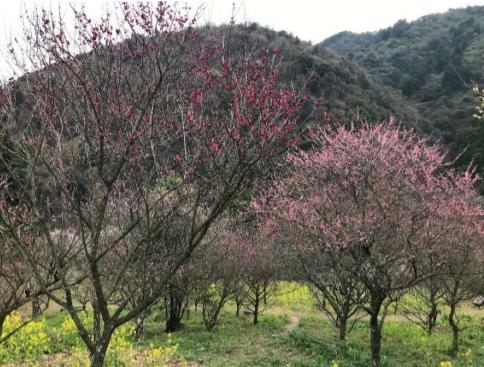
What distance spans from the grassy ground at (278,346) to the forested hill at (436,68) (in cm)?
3123

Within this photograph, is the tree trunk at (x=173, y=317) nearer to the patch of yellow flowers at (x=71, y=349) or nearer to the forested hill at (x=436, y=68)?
the patch of yellow flowers at (x=71, y=349)

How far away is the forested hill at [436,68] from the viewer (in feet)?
208

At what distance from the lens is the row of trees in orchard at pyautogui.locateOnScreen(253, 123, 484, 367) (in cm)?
1118

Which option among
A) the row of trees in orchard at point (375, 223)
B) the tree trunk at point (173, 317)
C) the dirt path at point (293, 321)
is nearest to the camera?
the row of trees in orchard at point (375, 223)

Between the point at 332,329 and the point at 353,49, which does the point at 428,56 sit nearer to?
the point at 353,49

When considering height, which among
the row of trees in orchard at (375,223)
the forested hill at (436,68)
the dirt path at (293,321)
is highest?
the forested hill at (436,68)

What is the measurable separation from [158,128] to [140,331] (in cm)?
1277

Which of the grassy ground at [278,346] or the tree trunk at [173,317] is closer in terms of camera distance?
the grassy ground at [278,346]

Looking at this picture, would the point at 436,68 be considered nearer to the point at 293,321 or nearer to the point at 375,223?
the point at 293,321

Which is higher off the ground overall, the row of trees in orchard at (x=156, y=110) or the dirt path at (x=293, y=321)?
the row of trees in orchard at (x=156, y=110)

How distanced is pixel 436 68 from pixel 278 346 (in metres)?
78.6

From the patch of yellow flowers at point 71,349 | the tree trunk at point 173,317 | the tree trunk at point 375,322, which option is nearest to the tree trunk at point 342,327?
the tree trunk at point 375,322

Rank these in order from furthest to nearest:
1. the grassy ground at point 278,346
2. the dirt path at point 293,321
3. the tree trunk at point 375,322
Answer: the dirt path at point 293,321
the grassy ground at point 278,346
the tree trunk at point 375,322

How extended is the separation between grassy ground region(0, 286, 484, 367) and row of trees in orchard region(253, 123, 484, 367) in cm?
131
